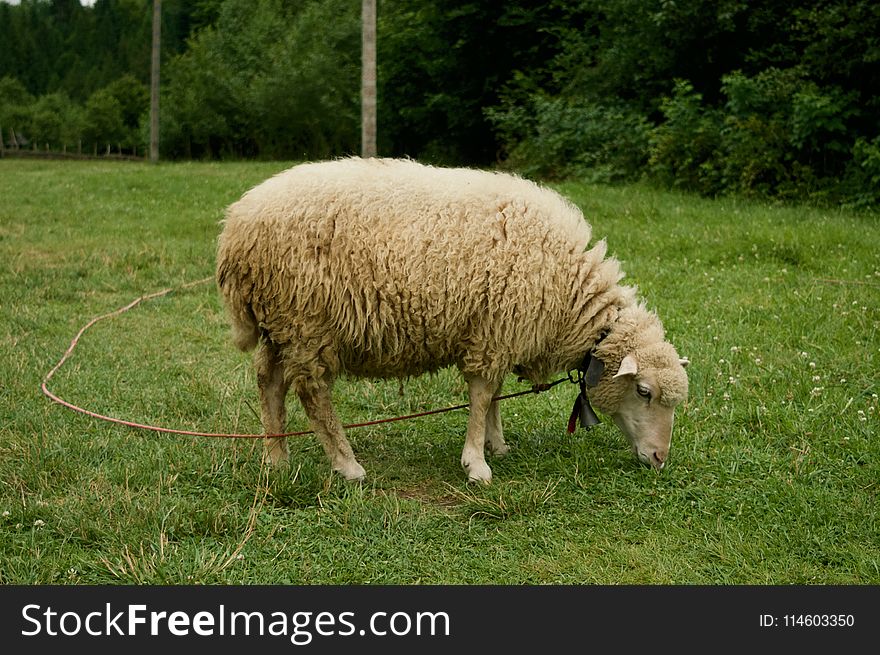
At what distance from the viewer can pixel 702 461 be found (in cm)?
511

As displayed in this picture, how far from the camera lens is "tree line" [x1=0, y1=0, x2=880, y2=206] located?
13.5 meters

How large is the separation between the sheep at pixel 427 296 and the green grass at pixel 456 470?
1.16 ft

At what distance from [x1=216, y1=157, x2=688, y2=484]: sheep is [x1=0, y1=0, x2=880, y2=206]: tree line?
28.6ft

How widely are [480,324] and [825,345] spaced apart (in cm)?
313

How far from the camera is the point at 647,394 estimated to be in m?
5.02

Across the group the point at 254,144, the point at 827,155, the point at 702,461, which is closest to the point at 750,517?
the point at 702,461

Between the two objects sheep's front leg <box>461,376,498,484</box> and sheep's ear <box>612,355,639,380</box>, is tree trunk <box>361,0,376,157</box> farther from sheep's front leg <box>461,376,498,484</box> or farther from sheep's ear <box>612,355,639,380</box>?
sheep's ear <box>612,355,639,380</box>

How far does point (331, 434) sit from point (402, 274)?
957mm

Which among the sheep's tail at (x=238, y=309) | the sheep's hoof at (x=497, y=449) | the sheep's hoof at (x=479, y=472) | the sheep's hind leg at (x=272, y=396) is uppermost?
the sheep's tail at (x=238, y=309)

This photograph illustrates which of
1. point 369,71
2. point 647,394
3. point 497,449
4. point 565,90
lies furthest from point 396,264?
point 565,90

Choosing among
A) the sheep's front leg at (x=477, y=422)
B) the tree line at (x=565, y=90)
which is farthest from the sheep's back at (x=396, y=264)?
the tree line at (x=565, y=90)

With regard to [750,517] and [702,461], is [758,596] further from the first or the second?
[702,461]

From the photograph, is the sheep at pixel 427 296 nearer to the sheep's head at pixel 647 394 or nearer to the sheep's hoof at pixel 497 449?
the sheep's head at pixel 647 394

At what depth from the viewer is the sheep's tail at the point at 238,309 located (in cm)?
490
